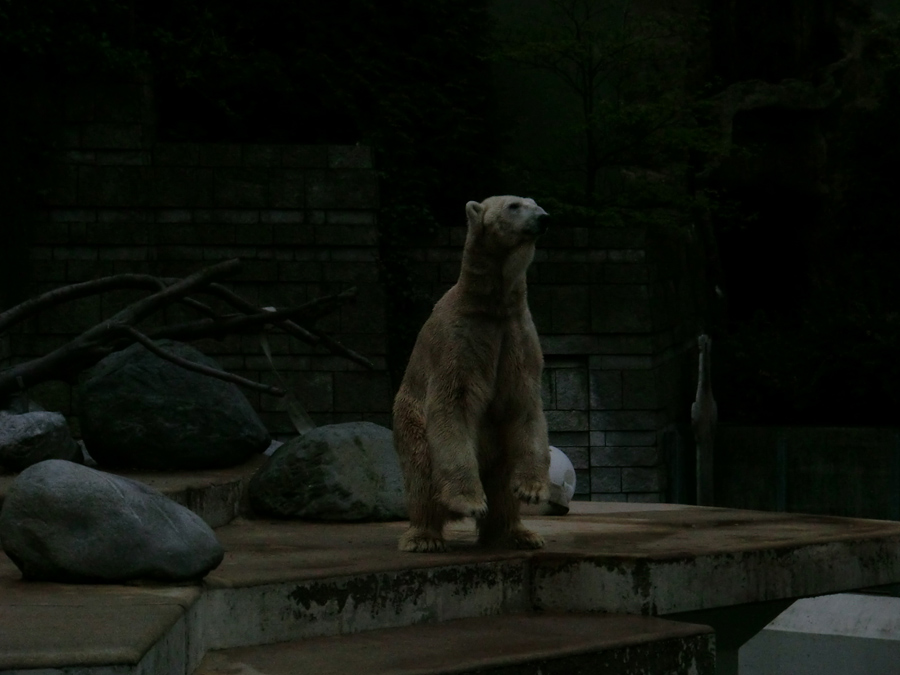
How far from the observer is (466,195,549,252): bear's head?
4.62 m

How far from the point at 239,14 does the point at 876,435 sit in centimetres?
666

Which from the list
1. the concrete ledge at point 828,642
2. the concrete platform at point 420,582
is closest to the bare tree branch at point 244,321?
the concrete platform at point 420,582

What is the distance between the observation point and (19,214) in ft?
33.1

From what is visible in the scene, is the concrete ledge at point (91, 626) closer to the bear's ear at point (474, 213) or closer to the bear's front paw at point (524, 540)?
the bear's front paw at point (524, 540)

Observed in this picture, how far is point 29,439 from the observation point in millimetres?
6105

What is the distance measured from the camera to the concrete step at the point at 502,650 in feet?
12.5

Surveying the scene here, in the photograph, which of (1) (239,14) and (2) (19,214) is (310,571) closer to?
(2) (19,214)

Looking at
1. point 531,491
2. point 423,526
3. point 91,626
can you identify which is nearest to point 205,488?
point 423,526

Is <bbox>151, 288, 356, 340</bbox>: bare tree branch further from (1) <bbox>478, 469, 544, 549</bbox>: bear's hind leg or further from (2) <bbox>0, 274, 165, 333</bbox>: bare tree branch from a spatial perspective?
(1) <bbox>478, 469, 544, 549</bbox>: bear's hind leg

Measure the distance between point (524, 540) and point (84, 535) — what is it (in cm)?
167

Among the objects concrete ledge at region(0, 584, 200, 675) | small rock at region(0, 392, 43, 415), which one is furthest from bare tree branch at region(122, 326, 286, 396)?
concrete ledge at region(0, 584, 200, 675)

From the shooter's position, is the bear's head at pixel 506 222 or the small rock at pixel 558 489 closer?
the bear's head at pixel 506 222

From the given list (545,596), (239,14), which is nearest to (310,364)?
(239,14)

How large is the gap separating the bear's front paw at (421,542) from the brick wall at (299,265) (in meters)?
5.43
